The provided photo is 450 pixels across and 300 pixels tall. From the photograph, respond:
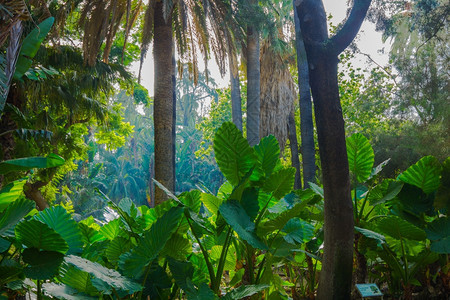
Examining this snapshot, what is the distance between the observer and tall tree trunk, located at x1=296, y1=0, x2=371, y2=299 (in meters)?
2.23

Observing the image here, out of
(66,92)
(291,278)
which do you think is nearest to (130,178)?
(66,92)

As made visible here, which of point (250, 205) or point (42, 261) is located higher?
point (250, 205)

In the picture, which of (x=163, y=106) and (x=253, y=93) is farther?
(x=253, y=93)

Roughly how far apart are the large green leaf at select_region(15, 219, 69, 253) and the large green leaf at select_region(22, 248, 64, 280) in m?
0.02

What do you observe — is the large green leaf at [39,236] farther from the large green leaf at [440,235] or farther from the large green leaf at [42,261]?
the large green leaf at [440,235]

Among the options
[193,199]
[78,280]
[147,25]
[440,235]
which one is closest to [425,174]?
[440,235]

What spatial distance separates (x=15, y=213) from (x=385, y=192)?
2.28m

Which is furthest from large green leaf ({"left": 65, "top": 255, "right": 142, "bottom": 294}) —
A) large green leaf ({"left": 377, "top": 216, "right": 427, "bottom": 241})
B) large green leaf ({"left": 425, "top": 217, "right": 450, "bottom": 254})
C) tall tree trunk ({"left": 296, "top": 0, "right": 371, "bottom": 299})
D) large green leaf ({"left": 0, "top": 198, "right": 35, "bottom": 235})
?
large green leaf ({"left": 425, "top": 217, "right": 450, "bottom": 254})

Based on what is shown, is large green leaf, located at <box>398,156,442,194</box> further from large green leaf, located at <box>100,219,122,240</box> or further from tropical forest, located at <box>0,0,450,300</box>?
large green leaf, located at <box>100,219,122,240</box>

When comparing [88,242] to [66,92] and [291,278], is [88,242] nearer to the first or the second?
[291,278]

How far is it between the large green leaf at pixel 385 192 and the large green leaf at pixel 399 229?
16cm

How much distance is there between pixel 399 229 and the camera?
93.2 inches

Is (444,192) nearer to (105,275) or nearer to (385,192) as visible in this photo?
(385,192)

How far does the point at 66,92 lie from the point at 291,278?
9866 mm
